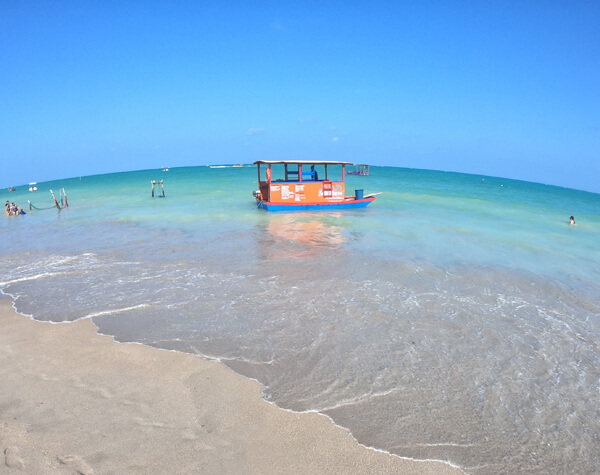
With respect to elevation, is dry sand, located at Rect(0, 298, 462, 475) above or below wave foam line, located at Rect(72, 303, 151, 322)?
below

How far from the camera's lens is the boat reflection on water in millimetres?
14366

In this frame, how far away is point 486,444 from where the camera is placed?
4469 millimetres

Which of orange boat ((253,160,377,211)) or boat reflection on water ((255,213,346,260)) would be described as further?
orange boat ((253,160,377,211))

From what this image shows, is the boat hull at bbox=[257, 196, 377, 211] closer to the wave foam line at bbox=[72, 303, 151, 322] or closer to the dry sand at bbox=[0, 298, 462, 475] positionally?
the wave foam line at bbox=[72, 303, 151, 322]

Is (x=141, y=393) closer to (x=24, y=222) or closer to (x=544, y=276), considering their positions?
(x=544, y=276)

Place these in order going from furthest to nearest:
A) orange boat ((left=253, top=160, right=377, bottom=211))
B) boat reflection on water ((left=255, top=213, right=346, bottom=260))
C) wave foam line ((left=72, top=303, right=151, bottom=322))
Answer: orange boat ((left=253, top=160, right=377, bottom=211)) < boat reflection on water ((left=255, top=213, right=346, bottom=260)) < wave foam line ((left=72, top=303, right=151, bottom=322))

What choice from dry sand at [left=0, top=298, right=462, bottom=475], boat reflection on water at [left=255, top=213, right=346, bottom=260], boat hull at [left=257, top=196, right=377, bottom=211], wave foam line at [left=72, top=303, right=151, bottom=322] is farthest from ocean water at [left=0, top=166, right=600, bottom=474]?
boat hull at [left=257, top=196, right=377, bottom=211]

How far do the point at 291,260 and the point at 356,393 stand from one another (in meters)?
7.95

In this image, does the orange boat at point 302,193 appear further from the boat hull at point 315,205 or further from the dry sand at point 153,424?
the dry sand at point 153,424

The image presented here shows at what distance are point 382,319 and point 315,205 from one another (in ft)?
63.7

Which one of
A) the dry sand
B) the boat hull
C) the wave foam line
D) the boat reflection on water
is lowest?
the dry sand

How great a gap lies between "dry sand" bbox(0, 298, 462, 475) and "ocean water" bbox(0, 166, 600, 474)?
1.24ft

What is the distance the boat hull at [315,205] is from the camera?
2634 cm

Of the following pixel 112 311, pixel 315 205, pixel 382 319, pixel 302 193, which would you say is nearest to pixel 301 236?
pixel 302 193
